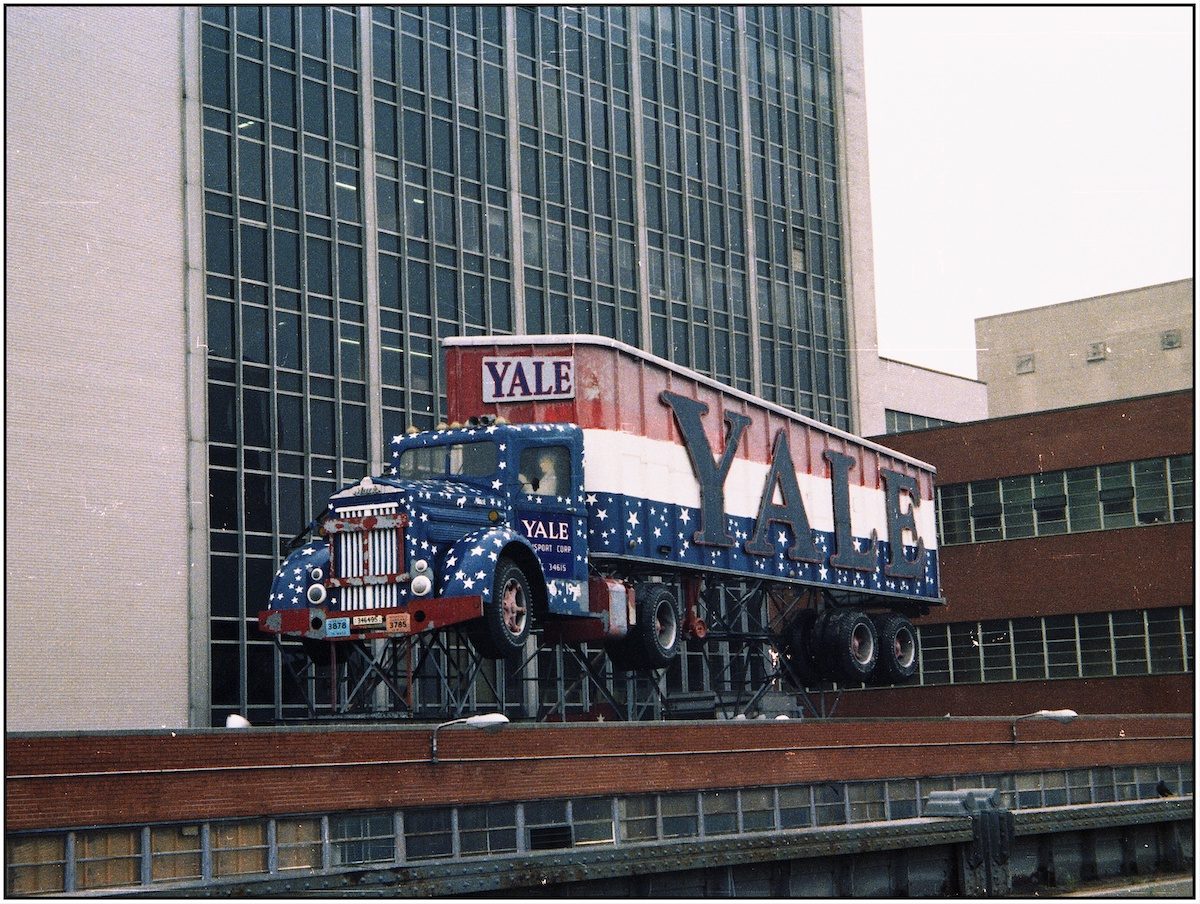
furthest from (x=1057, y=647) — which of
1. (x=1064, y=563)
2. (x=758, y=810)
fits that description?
(x=758, y=810)

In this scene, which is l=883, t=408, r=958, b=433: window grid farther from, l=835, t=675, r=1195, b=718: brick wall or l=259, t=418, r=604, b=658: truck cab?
l=259, t=418, r=604, b=658: truck cab

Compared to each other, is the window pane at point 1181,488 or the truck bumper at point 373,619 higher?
the window pane at point 1181,488

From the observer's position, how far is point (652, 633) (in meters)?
28.4

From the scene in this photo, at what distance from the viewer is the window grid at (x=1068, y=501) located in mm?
45812

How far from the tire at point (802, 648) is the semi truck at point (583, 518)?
39 millimetres

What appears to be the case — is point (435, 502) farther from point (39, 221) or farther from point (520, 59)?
point (520, 59)

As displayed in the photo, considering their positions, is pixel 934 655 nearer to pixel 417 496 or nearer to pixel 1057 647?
pixel 1057 647

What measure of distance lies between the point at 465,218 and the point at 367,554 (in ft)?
67.7

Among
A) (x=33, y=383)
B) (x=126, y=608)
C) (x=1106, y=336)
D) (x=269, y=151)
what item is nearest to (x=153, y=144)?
(x=269, y=151)

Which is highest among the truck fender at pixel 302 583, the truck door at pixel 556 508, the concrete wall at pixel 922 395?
the concrete wall at pixel 922 395

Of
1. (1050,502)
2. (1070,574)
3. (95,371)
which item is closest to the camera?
→ (95,371)

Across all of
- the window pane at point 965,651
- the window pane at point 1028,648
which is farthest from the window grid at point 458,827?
the window pane at point 965,651

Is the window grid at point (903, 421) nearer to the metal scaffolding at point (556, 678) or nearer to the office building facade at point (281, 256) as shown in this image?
the office building facade at point (281, 256)

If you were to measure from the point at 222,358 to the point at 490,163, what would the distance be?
10.1 meters
